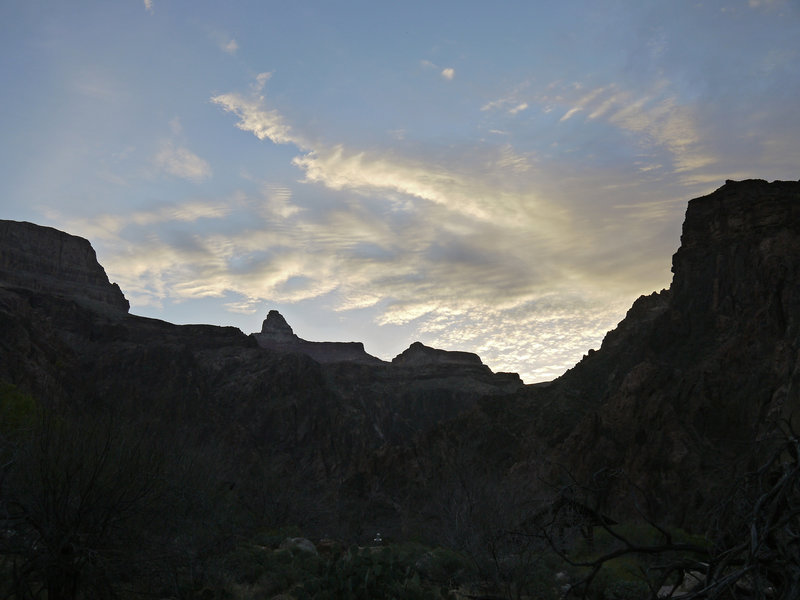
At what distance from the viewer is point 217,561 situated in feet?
52.6

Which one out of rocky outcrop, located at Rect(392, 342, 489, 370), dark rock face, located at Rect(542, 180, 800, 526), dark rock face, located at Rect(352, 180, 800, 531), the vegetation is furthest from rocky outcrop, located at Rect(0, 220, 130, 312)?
the vegetation

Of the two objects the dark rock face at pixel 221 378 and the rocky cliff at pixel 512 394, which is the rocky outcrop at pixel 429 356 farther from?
the rocky cliff at pixel 512 394

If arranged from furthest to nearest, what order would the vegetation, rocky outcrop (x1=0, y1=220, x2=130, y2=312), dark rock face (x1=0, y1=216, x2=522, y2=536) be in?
rocky outcrop (x1=0, y1=220, x2=130, y2=312)
dark rock face (x1=0, y1=216, x2=522, y2=536)
the vegetation

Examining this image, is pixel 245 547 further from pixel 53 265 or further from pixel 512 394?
pixel 53 265

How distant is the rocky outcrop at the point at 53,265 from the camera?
128m

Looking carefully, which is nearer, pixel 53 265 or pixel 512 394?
pixel 512 394

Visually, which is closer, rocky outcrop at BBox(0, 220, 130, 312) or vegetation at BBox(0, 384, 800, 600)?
vegetation at BBox(0, 384, 800, 600)

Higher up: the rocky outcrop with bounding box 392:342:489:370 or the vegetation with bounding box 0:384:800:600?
the rocky outcrop with bounding box 392:342:489:370

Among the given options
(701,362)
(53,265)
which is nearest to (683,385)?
(701,362)

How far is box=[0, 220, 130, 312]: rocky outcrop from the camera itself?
12762 cm

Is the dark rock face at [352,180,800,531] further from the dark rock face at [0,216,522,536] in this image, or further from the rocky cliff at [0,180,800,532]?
the dark rock face at [0,216,522,536]

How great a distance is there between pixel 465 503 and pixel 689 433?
1424 inches

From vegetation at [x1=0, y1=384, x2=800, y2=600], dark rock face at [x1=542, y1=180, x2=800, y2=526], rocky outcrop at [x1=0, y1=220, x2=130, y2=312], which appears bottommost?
vegetation at [x1=0, y1=384, x2=800, y2=600]

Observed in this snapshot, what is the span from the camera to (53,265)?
461ft
